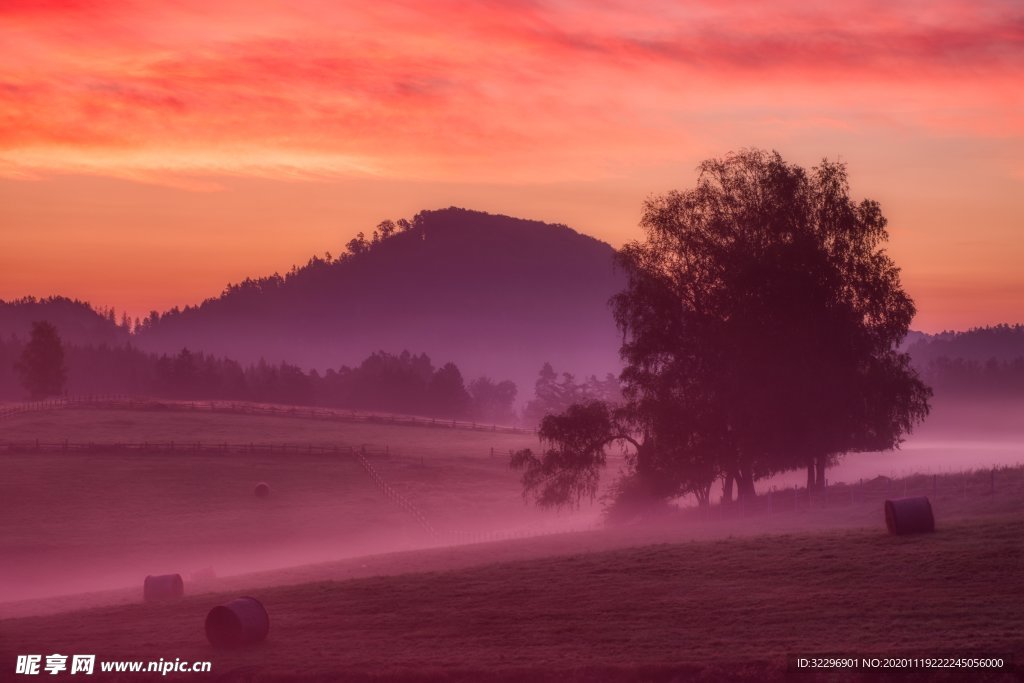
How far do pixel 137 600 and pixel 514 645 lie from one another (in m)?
24.8

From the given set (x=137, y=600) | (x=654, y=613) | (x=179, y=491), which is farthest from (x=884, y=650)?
(x=179, y=491)

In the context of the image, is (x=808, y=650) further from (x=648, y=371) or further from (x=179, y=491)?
(x=179, y=491)

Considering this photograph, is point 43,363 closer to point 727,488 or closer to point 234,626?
point 727,488

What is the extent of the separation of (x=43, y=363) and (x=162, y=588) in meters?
143

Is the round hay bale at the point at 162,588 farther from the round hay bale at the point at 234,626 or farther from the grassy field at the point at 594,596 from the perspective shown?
the round hay bale at the point at 234,626

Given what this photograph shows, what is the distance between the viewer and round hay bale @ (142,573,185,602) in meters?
50.2

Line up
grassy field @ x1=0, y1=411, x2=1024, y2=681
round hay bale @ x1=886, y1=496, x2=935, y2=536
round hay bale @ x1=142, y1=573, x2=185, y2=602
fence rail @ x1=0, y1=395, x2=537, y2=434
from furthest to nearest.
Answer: fence rail @ x1=0, y1=395, x2=537, y2=434 < round hay bale @ x1=142, y1=573, x2=185, y2=602 < round hay bale @ x1=886, y1=496, x2=935, y2=536 < grassy field @ x1=0, y1=411, x2=1024, y2=681

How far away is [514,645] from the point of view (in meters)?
33.2

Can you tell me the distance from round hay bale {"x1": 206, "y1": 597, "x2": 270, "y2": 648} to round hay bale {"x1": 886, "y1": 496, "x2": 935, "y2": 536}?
2100 centimetres

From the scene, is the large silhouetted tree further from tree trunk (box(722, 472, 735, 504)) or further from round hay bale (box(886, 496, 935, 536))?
round hay bale (box(886, 496, 935, 536))

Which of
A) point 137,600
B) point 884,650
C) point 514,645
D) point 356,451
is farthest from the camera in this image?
point 356,451

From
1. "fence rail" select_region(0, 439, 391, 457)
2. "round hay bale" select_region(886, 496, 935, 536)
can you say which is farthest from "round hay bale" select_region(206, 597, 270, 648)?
"fence rail" select_region(0, 439, 391, 457)

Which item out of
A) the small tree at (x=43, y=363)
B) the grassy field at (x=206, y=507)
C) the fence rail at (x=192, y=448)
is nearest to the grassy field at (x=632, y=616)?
the grassy field at (x=206, y=507)

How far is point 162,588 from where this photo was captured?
50.4m
